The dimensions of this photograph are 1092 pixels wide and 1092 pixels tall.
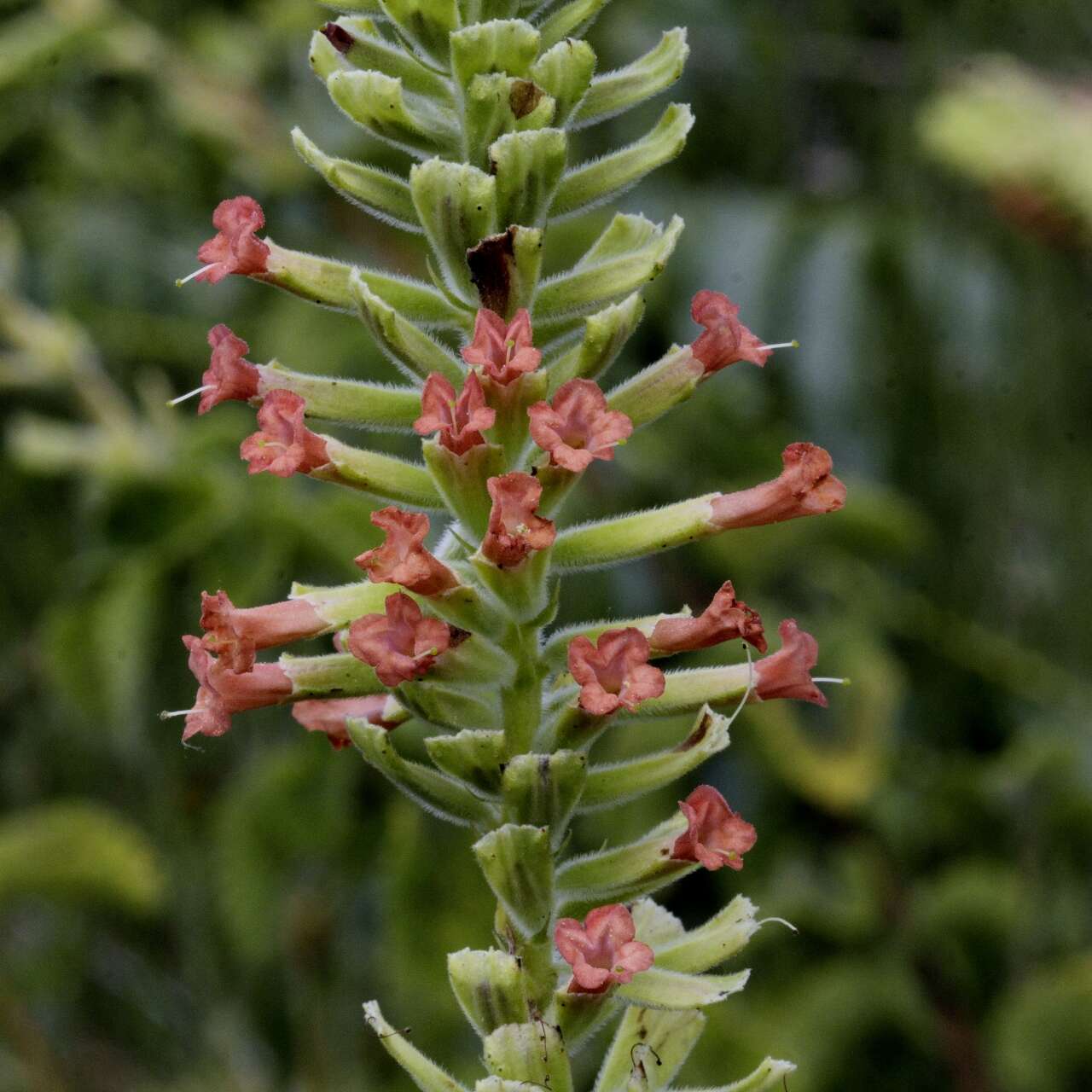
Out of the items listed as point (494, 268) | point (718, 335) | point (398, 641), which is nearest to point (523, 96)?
point (494, 268)

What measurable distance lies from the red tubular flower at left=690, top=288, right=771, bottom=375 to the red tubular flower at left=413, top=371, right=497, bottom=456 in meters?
0.27

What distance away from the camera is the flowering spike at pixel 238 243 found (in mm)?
1553

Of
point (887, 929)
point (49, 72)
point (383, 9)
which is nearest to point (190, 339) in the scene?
point (49, 72)

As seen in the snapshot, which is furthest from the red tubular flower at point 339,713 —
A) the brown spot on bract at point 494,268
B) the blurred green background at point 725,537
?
the blurred green background at point 725,537

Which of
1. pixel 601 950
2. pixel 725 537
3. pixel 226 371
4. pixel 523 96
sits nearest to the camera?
pixel 601 950

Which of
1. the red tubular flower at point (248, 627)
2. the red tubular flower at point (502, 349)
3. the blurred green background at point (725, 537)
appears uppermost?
the red tubular flower at point (502, 349)

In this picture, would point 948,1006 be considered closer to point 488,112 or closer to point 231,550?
point 231,550

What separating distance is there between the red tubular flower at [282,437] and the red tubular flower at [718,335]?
393 mm

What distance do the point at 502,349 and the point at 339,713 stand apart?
0.43 m

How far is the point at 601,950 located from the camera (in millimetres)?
1356

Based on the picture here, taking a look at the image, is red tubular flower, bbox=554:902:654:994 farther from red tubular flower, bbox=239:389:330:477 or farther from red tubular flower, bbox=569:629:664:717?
red tubular flower, bbox=239:389:330:477

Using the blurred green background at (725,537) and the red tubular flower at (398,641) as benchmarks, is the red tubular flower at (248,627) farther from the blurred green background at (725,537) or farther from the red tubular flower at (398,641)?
the blurred green background at (725,537)

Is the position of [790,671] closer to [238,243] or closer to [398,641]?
[398,641]

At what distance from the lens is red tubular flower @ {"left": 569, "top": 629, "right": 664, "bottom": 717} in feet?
4.46
